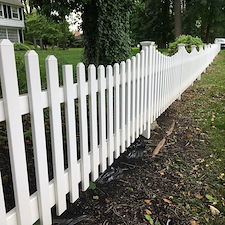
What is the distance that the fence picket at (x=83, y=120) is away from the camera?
1748mm

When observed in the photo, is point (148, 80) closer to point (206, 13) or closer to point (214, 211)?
point (214, 211)

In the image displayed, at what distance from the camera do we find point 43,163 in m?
1.50

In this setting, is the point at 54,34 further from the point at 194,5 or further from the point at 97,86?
the point at 97,86

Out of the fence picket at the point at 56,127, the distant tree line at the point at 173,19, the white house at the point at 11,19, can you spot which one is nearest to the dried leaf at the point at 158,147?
the fence picket at the point at 56,127

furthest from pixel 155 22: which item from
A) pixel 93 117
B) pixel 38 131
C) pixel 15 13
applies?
pixel 38 131

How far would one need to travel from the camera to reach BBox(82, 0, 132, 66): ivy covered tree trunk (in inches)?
207

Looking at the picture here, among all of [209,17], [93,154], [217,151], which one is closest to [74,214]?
[93,154]

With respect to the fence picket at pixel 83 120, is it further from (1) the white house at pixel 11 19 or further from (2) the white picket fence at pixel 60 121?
(1) the white house at pixel 11 19

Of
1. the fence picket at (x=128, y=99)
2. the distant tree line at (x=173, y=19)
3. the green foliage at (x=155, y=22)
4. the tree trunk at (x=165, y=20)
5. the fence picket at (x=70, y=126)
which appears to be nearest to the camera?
the fence picket at (x=70, y=126)

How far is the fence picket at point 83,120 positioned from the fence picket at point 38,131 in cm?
41

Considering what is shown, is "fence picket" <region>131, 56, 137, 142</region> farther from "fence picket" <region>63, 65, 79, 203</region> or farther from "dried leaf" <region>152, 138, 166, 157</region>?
"fence picket" <region>63, 65, 79, 203</region>

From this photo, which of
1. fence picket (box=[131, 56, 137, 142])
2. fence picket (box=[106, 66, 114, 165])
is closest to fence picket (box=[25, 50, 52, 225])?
fence picket (box=[106, 66, 114, 165])

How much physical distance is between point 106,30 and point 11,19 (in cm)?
2691

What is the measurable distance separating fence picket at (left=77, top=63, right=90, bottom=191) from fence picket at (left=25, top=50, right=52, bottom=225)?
1.36ft
